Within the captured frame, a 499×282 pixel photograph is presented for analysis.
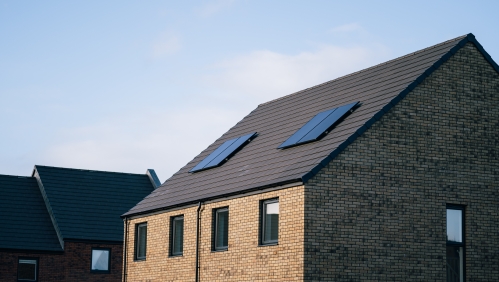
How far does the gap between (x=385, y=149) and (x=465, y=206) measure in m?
2.65

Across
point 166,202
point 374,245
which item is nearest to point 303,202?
point 374,245

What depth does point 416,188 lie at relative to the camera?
20859 mm

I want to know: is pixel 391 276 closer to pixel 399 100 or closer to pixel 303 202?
pixel 303 202

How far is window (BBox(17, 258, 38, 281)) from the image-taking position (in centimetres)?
3506

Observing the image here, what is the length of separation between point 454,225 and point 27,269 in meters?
20.3

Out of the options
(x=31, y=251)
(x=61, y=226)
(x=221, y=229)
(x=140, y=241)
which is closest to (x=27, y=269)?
(x=31, y=251)

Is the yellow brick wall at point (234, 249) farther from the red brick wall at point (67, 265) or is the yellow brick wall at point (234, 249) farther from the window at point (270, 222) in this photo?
the red brick wall at point (67, 265)

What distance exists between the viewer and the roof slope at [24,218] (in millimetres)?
35397

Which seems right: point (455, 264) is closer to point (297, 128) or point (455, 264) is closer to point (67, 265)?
point (297, 128)

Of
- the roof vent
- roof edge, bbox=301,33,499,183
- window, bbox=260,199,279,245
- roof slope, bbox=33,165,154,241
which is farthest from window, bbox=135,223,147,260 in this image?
the roof vent

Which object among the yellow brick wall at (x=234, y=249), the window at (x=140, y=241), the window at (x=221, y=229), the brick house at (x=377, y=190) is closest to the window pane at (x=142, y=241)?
the window at (x=140, y=241)

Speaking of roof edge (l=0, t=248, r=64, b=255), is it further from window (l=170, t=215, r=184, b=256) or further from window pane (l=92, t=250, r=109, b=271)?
window (l=170, t=215, r=184, b=256)

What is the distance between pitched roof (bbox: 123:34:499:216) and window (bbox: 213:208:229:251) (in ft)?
1.84

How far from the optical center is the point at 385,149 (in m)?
20.8
